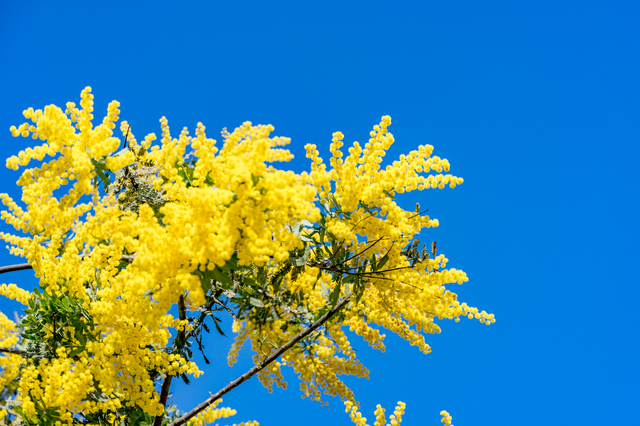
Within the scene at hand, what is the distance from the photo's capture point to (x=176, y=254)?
3.49 meters

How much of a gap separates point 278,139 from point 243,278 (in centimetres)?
Result: 163

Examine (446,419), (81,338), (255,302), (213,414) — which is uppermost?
(81,338)

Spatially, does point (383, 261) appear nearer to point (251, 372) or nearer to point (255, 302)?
point (255, 302)

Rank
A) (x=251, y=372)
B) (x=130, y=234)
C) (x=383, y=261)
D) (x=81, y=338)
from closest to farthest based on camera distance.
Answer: (x=130, y=234) → (x=81, y=338) → (x=383, y=261) → (x=251, y=372)

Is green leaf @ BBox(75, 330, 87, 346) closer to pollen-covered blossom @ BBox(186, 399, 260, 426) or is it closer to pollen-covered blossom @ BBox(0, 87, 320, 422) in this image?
pollen-covered blossom @ BBox(0, 87, 320, 422)

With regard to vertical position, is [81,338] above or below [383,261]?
above

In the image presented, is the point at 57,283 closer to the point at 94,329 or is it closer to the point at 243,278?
the point at 94,329

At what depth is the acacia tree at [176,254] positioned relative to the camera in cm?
349

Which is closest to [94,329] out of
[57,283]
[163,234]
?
[57,283]

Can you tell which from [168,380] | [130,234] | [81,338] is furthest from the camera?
[168,380]

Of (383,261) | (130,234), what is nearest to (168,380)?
(130,234)

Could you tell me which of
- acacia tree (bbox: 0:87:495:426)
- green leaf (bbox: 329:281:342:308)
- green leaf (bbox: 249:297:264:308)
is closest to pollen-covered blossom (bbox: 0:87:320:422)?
acacia tree (bbox: 0:87:495:426)

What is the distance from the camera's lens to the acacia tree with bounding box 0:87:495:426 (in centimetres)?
349

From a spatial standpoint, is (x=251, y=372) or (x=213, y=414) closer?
(x=213, y=414)
